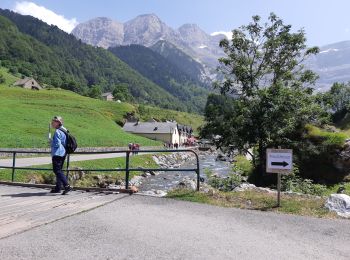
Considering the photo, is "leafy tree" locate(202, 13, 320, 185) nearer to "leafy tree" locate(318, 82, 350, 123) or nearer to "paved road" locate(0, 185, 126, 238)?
"leafy tree" locate(318, 82, 350, 123)

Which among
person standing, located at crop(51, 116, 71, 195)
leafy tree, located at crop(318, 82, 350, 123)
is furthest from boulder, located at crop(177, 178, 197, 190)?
leafy tree, located at crop(318, 82, 350, 123)

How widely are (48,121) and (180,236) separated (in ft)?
219

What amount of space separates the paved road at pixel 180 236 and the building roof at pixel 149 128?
4328 inches

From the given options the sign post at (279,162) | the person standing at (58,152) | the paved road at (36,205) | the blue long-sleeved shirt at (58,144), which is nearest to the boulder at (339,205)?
the sign post at (279,162)

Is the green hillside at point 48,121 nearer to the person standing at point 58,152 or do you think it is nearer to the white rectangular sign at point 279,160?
the person standing at point 58,152

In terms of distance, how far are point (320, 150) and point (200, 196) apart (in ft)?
48.8

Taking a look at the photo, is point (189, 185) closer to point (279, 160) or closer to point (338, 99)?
point (279, 160)

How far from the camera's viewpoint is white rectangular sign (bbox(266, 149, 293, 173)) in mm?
10953

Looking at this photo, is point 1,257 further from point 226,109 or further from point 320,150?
point 226,109

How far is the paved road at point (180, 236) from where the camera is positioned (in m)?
6.60

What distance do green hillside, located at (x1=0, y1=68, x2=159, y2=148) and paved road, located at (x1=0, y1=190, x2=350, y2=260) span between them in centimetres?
3500

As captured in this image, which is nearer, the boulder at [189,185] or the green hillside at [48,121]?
the boulder at [189,185]

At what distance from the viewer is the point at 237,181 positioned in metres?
15.5

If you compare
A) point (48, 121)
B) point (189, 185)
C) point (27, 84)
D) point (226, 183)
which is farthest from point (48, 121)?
point (27, 84)
